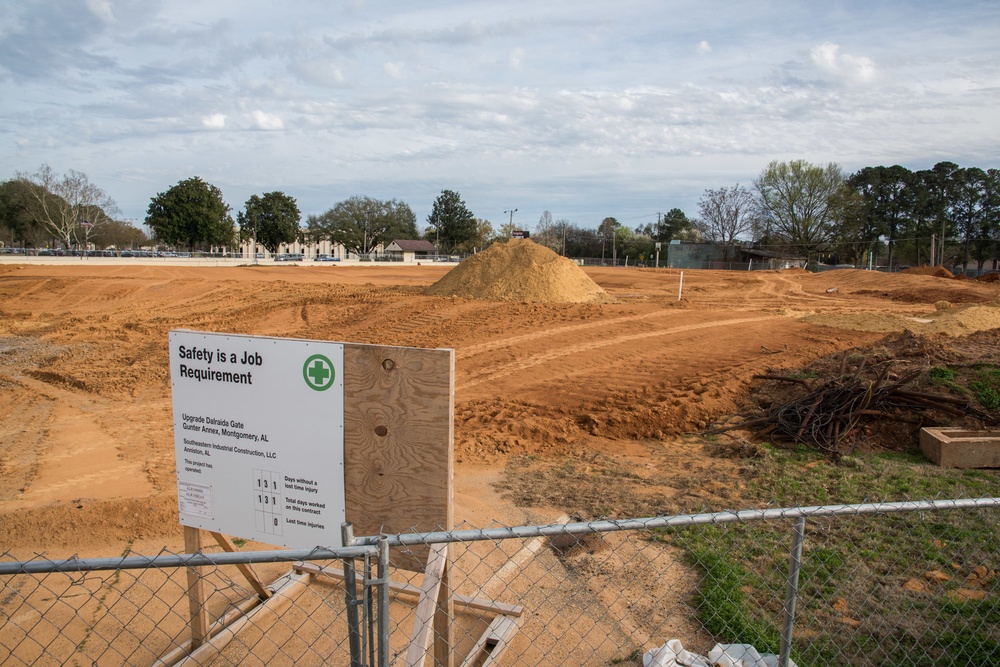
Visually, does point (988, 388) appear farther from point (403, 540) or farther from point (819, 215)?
point (819, 215)

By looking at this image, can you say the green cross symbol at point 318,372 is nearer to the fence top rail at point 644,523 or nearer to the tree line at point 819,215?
the fence top rail at point 644,523

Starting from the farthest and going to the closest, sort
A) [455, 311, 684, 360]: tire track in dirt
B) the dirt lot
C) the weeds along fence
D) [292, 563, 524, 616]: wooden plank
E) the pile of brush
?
[455, 311, 684, 360]: tire track in dirt < the pile of brush < the dirt lot < [292, 563, 524, 616]: wooden plank < the weeds along fence

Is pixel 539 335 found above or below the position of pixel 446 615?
below

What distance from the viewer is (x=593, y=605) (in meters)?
5.02

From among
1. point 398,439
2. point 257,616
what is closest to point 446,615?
point 398,439

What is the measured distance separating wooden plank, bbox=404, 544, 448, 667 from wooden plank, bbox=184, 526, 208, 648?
159cm

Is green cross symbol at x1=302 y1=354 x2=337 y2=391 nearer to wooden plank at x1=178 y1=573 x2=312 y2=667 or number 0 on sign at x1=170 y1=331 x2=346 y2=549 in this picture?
number 0 on sign at x1=170 y1=331 x2=346 y2=549

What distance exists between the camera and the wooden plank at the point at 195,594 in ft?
13.0

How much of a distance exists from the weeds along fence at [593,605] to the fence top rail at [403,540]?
0.72 metres

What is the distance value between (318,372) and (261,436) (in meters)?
0.52

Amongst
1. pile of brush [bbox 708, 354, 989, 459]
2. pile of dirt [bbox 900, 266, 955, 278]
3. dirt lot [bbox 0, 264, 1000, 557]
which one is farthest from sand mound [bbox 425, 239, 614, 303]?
pile of dirt [bbox 900, 266, 955, 278]

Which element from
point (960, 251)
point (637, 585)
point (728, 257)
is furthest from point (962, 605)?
point (960, 251)

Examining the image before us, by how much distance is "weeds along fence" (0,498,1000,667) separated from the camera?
4.36 metres

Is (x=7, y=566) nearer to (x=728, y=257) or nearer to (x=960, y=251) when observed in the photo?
(x=728, y=257)
